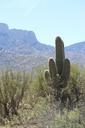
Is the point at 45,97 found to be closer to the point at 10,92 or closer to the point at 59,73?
the point at 59,73

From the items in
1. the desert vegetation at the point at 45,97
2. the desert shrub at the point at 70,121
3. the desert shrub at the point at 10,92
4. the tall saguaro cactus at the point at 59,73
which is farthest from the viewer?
the tall saguaro cactus at the point at 59,73

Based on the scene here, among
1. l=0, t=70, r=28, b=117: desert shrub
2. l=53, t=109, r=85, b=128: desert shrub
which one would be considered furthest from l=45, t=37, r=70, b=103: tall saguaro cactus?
l=53, t=109, r=85, b=128: desert shrub

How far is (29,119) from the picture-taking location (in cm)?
1246

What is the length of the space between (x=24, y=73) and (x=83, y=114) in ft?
16.1

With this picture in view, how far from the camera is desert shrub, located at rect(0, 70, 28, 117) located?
552 inches

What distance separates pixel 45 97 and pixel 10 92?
6.25 ft

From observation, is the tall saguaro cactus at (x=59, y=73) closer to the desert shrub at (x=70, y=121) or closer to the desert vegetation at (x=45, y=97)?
the desert vegetation at (x=45, y=97)

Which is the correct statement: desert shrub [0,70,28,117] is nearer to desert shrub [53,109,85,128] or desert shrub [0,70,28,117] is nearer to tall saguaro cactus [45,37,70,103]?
tall saguaro cactus [45,37,70,103]

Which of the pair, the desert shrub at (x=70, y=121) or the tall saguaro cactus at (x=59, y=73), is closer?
the desert shrub at (x=70, y=121)

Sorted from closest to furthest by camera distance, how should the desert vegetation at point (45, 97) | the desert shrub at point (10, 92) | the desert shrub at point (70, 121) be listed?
the desert shrub at point (70, 121)
the desert vegetation at point (45, 97)
the desert shrub at point (10, 92)

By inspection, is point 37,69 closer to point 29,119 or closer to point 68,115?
point 29,119

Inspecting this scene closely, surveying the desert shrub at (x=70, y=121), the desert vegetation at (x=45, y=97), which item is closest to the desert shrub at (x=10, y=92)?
the desert vegetation at (x=45, y=97)

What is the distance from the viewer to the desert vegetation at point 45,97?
10.6 metres

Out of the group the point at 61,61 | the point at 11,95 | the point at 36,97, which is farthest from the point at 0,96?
the point at 61,61
